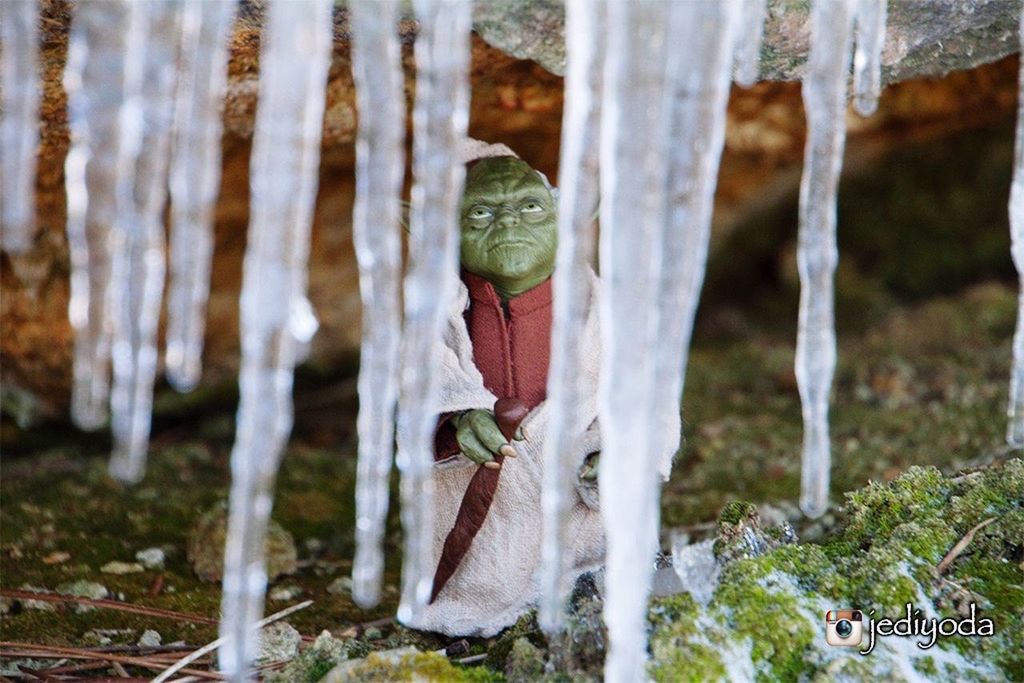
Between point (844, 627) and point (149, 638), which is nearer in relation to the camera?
point (844, 627)

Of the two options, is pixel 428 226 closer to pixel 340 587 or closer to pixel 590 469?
pixel 590 469

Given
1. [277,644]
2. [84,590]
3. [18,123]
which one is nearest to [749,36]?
[18,123]

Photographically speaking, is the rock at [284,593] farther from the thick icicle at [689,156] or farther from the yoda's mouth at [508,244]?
the thick icicle at [689,156]

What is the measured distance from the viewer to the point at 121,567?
399cm

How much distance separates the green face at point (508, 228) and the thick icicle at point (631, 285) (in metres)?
0.79

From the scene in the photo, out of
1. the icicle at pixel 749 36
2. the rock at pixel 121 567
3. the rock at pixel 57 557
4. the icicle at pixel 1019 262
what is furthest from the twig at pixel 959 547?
the rock at pixel 57 557

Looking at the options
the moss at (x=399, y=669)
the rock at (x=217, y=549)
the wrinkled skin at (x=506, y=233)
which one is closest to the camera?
the moss at (x=399, y=669)

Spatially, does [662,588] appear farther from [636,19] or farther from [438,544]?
[636,19]

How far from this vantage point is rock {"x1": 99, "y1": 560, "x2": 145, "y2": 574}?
396 centimetres

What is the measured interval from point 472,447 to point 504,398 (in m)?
0.15

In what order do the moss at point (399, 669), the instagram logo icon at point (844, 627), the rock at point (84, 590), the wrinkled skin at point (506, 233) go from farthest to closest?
1. the rock at point (84, 590)
2. the wrinkled skin at point (506, 233)
3. the instagram logo icon at point (844, 627)
4. the moss at point (399, 669)

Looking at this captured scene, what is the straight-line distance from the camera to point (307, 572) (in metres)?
4.11

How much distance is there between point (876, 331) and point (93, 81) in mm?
5052

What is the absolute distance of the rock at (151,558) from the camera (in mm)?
4035
